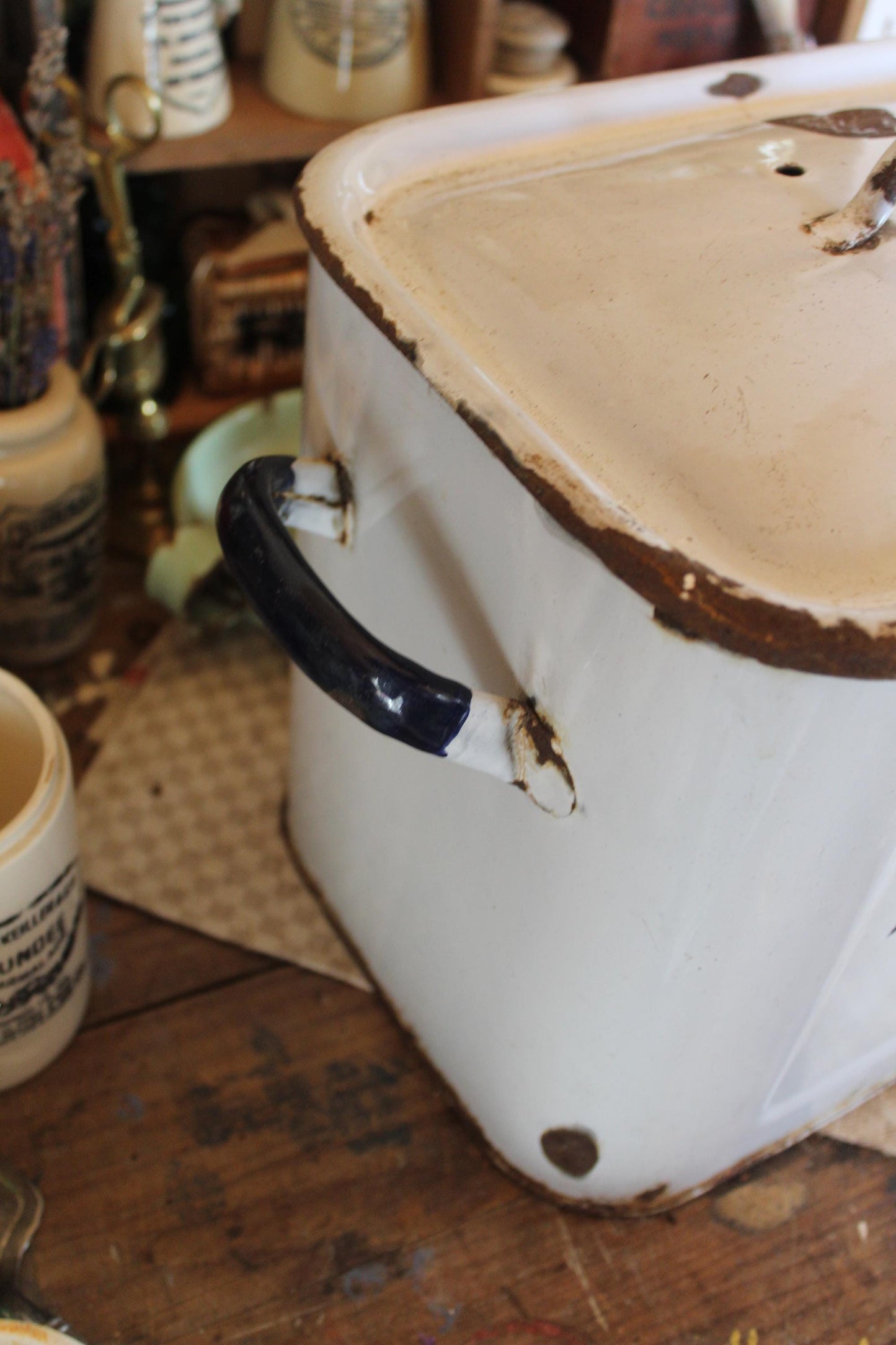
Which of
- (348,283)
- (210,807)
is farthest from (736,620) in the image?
(210,807)

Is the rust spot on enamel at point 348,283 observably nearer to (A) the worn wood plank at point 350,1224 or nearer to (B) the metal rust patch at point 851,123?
(B) the metal rust patch at point 851,123

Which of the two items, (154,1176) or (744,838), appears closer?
(744,838)

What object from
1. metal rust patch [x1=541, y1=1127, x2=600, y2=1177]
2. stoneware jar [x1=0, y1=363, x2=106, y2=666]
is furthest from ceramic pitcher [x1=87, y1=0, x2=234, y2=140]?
metal rust patch [x1=541, y1=1127, x2=600, y2=1177]

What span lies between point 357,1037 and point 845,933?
9.4 inches

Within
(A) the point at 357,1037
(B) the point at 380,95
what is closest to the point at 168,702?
(A) the point at 357,1037

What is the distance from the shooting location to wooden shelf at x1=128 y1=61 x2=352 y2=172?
0.64 meters

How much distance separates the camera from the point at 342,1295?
0.45 meters

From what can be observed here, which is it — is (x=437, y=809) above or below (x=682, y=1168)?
above

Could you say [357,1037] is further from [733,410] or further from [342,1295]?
[733,410]

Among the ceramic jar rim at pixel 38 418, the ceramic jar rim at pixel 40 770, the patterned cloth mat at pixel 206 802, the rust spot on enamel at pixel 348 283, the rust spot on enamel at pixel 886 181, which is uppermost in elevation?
the rust spot on enamel at pixel 886 181

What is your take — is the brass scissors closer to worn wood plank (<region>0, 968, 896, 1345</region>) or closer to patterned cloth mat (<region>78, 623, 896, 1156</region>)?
patterned cloth mat (<region>78, 623, 896, 1156</region>)

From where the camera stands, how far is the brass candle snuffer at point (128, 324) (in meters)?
0.61

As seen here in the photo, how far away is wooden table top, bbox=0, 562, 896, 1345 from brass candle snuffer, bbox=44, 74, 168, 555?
0.31 meters

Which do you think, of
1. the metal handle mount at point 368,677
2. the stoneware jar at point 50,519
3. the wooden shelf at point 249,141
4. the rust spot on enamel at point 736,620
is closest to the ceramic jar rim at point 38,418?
the stoneware jar at point 50,519
